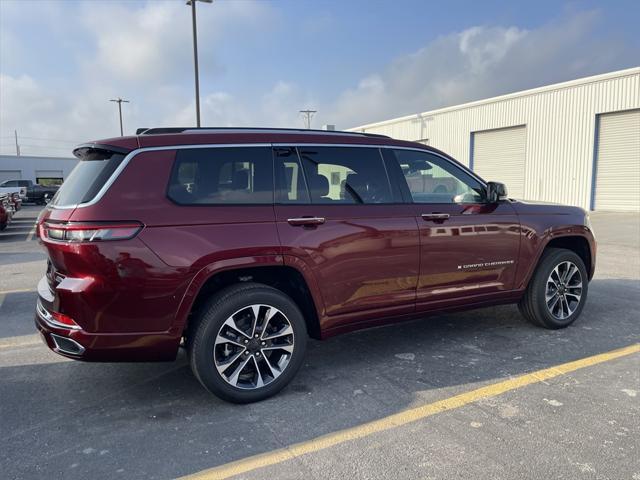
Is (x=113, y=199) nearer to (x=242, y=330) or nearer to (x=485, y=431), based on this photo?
(x=242, y=330)

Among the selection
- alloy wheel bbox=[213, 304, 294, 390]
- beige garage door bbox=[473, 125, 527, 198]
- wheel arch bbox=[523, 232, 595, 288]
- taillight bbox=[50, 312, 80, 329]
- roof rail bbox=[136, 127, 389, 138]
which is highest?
beige garage door bbox=[473, 125, 527, 198]

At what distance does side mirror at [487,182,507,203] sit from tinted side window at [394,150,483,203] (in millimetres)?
71

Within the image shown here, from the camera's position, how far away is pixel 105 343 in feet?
10.1

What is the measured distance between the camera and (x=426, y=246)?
4012mm

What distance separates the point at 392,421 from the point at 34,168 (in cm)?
5993

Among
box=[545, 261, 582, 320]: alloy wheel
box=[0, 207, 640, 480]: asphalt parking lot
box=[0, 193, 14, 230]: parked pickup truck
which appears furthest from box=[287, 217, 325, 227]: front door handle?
box=[0, 193, 14, 230]: parked pickup truck

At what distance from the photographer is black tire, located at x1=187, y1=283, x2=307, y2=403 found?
10.6 ft

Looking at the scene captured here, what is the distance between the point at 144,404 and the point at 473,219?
300 centimetres

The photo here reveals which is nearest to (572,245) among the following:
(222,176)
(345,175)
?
(345,175)

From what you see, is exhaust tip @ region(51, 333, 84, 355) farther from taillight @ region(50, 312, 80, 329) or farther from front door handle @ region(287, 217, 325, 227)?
front door handle @ region(287, 217, 325, 227)

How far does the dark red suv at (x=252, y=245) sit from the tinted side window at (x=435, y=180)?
1 cm

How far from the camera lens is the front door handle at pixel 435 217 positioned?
13.2ft

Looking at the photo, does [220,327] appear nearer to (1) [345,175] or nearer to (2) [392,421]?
(2) [392,421]

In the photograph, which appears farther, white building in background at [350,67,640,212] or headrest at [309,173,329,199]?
white building in background at [350,67,640,212]
